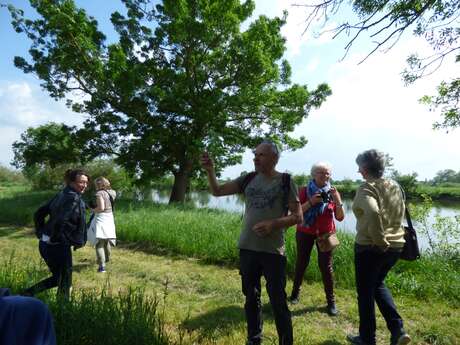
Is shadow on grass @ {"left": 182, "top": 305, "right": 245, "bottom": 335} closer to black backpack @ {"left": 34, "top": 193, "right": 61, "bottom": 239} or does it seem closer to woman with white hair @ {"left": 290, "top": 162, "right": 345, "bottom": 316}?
woman with white hair @ {"left": 290, "top": 162, "right": 345, "bottom": 316}

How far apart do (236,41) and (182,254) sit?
37.3ft

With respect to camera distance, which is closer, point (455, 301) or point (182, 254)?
point (455, 301)

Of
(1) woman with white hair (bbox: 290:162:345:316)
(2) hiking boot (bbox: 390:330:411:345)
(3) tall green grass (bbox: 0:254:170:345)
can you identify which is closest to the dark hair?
(3) tall green grass (bbox: 0:254:170:345)

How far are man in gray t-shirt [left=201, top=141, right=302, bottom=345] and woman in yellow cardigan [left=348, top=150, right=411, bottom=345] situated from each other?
712 mm

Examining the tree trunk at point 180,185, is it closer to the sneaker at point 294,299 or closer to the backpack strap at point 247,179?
the sneaker at point 294,299

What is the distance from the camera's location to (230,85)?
1717cm

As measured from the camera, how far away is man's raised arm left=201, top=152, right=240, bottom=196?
3.48m

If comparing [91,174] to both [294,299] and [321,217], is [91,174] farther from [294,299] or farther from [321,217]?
[321,217]

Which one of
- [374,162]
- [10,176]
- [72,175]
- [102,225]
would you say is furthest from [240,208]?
[10,176]

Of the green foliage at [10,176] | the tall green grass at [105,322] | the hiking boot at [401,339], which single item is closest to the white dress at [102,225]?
the tall green grass at [105,322]

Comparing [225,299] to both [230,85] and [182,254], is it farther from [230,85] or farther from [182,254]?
[230,85]

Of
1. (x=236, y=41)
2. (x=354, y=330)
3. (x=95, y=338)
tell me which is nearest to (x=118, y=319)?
(x=95, y=338)

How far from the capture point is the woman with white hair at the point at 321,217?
4324 mm

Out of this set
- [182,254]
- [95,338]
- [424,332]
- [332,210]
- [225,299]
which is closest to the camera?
[95,338]
